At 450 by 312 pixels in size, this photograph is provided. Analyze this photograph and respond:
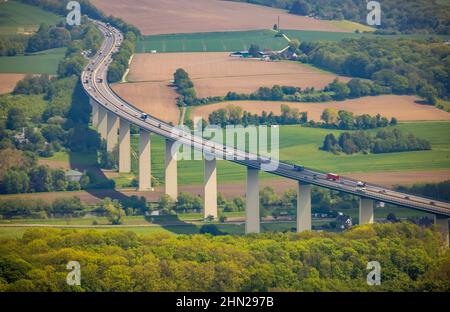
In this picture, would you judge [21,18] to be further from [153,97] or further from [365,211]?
[365,211]

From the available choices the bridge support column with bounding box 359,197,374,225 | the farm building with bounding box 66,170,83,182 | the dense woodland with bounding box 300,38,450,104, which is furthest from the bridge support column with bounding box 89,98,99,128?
the bridge support column with bounding box 359,197,374,225

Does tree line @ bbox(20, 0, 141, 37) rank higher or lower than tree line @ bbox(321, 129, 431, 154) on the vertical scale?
higher

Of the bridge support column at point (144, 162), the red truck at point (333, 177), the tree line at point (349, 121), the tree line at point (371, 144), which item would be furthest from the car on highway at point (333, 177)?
the tree line at point (349, 121)

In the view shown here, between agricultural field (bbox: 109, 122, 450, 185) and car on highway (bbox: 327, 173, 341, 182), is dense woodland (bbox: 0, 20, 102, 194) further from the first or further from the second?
car on highway (bbox: 327, 173, 341, 182)

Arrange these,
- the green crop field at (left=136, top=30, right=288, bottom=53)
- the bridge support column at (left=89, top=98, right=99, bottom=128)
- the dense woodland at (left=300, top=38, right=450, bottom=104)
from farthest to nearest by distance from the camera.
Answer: the green crop field at (left=136, top=30, right=288, bottom=53), the dense woodland at (left=300, top=38, right=450, bottom=104), the bridge support column at (left=89, top=98, right=99, bottom=128)
